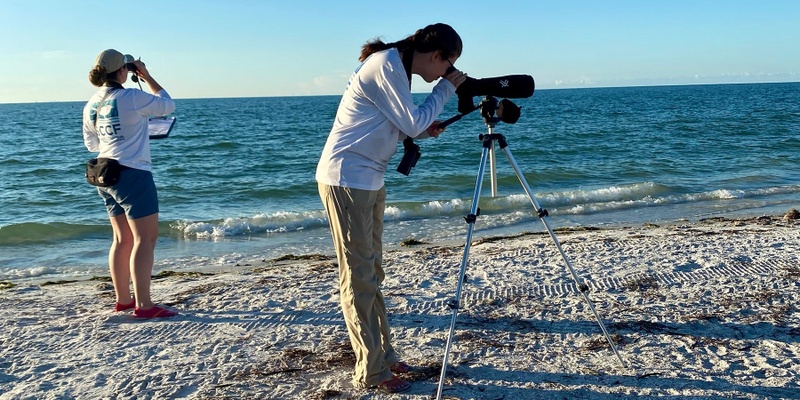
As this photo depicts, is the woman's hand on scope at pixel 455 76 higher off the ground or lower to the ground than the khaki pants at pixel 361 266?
higher

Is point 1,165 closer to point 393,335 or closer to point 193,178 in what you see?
point 193,178

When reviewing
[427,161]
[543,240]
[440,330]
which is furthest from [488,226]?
[427,161]

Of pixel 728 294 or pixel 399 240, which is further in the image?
pixel 399 240

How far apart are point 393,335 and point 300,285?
1.46m

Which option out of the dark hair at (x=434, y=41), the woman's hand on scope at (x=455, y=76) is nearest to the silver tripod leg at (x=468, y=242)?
the woman's hand on scope at (x=455, y=76)

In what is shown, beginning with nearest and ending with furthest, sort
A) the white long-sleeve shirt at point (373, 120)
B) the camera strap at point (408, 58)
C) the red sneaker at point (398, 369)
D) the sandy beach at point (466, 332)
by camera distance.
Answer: the white long-sleeve shirt at point (373, 120), the camera strap at point (408, 58), the sandy beach at point (466, 332), the red sneaker at point (398, 369)

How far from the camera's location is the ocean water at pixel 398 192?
9312mm

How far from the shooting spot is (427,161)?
17.9 metres

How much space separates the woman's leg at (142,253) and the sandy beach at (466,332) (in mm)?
197

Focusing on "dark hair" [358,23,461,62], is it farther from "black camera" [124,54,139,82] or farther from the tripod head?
"black camera" [124,54,139,82]

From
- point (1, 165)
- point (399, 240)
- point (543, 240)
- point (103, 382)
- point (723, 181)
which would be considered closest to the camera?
point (103, 382)

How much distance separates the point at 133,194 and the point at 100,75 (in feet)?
2.53

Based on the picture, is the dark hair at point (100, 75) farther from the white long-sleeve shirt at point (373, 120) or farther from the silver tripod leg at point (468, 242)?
the silver tripod leg at point (468, 242)

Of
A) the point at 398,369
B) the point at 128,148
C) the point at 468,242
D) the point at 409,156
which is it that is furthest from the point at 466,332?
the point at 128,148
